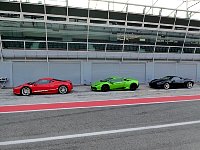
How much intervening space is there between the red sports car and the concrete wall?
4424mm

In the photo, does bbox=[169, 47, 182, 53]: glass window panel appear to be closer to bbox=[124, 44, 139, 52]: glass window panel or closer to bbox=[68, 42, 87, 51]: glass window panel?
bbox=[124, 44, 139, 52]: glass window panel

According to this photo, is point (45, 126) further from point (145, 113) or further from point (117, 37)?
point (117, 37)

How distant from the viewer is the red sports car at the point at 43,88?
597 inches

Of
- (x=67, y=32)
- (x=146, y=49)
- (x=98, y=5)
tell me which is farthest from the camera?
(x=146, y=49)

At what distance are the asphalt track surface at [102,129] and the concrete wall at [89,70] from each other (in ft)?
36.0

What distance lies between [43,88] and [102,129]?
9.46 metres

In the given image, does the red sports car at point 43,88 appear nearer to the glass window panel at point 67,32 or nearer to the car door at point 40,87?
the car door at point 40,87

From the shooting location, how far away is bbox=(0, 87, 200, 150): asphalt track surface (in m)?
5.74

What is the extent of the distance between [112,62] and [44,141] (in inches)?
674

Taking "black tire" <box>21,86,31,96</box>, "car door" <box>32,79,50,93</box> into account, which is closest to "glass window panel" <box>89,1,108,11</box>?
"car door" <box>32,79,50,93</box>

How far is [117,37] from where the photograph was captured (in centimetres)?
2205

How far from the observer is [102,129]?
7129 mm

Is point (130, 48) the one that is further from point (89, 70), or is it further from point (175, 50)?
point (175, 50)

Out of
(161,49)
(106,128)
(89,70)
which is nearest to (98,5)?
(89,70)
